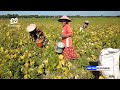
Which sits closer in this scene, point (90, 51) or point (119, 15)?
point (119, 15)

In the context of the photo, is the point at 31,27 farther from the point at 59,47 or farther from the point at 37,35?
the point at 59,47

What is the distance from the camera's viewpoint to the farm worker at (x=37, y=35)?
4.85m

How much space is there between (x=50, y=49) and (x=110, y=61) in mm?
903

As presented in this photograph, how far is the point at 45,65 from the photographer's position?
4809mm

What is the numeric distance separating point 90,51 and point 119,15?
0.77 meters

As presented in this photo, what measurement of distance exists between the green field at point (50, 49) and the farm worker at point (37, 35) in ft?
0.20

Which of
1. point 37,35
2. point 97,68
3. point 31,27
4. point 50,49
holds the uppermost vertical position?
point 31,27

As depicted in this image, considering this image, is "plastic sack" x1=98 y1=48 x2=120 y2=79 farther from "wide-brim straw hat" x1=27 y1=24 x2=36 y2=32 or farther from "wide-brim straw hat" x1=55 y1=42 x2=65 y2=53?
"wide-brim straw hat" x1=27 y1=24 x2=36 y2=32

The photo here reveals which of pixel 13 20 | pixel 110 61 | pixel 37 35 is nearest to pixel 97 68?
pixel 110 61

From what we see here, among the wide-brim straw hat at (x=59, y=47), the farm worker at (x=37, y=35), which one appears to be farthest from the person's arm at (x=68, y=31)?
the farm worker at (x=37, y=35)

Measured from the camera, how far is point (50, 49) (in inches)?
194

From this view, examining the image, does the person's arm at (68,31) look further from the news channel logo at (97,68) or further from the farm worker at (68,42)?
the news channel logo at (97,68)
